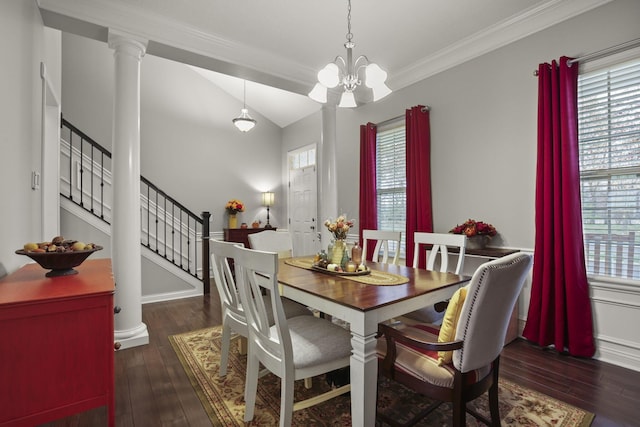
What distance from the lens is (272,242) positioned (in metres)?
3.11

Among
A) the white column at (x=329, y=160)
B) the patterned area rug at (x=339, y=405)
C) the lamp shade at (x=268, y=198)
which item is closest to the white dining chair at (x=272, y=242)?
the patterned area rug at (x=339, y=405)

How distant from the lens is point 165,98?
218 inches

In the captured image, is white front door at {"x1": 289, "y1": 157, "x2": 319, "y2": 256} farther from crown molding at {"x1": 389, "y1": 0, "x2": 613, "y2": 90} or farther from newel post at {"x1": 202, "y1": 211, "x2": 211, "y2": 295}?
crown molding at {"x1": 389, "y1": 0, "x2": 613, "y2": 90}

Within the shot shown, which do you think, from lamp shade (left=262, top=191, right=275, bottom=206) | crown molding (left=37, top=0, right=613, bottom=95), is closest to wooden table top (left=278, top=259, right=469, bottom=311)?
crown molding (left=37, top=0, right=613, bottom=95)

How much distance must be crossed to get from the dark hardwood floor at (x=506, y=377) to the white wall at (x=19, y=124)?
1.03 m

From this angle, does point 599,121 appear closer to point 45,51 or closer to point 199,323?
point 199,323

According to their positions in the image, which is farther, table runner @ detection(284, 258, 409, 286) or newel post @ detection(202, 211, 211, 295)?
newel post @ detection(202, 211, 211, 295)

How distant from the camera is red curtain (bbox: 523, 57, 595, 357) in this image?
101 inches

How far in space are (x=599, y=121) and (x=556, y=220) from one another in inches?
34.3

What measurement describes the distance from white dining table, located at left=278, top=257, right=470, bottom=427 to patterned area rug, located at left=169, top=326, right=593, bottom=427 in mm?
489

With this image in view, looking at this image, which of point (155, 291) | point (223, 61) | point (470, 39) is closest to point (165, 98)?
point (223, 61)

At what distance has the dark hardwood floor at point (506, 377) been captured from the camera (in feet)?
5.95

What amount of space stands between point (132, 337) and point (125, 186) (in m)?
1.32

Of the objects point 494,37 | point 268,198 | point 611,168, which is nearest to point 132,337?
point 268,198
